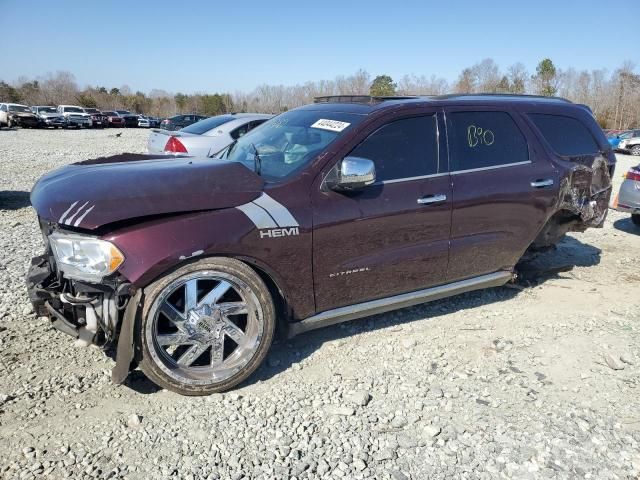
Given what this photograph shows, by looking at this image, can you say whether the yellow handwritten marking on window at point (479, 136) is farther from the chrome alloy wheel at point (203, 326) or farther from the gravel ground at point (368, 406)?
the chrome alloy wheel at point (203, 326)

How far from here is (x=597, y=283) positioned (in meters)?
5.23

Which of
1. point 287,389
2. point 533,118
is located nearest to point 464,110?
point 533,118

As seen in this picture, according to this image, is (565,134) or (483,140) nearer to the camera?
(483,140)

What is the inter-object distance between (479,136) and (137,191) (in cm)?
273

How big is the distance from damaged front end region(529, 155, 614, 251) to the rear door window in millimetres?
97

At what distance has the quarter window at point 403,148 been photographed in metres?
3.54

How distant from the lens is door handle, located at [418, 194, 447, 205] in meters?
3.62

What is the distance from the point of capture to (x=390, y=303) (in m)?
3.65

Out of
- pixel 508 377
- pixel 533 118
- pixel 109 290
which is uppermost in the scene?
pixel 533 118

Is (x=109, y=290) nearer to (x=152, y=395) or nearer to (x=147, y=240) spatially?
(x=147, y=240)

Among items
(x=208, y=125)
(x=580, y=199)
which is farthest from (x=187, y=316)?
(x=208, y=125)

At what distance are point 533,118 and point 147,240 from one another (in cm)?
357

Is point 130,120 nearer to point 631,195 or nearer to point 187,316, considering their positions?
point 631,195

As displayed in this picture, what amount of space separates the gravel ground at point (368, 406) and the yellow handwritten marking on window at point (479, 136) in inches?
58.9
